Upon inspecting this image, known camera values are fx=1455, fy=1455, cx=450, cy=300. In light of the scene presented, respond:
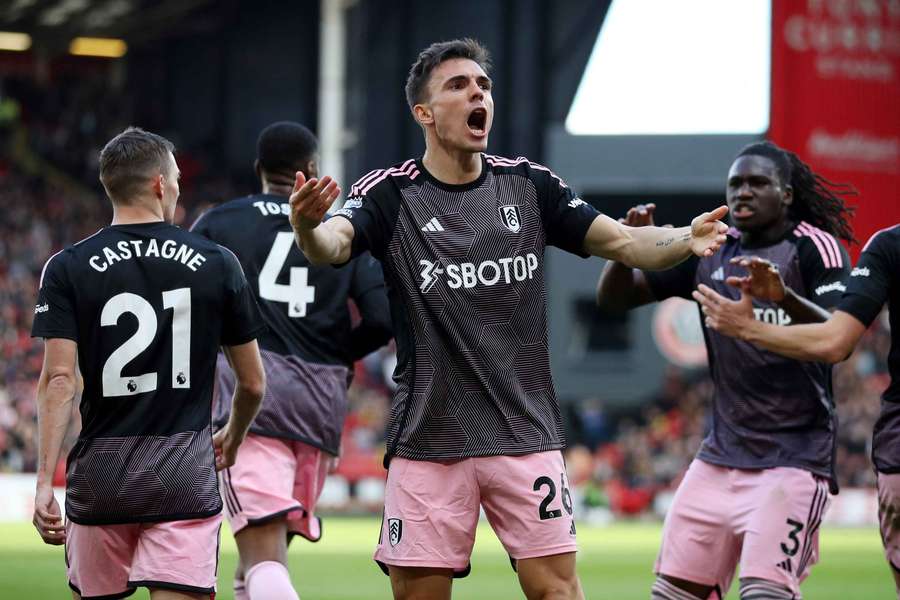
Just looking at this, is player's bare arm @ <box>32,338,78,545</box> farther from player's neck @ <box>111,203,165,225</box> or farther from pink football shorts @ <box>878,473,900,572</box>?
pink football shorts @ <box>878,473,900,572</box>

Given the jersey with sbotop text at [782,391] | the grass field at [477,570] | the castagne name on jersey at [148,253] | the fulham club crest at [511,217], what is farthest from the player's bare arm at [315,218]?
the grass field at [477,570]

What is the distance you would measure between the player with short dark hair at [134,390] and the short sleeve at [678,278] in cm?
217

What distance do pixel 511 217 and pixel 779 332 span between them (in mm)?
1090

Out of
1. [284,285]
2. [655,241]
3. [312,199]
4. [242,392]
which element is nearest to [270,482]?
[284,285]

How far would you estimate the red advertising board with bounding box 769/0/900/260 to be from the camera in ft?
36.3

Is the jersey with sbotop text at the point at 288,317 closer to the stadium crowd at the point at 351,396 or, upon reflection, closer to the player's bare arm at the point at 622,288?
the player's bare arm at the point at 622,288

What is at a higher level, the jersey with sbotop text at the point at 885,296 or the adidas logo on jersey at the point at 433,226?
the adidas logo on jersey at the point at 433,226

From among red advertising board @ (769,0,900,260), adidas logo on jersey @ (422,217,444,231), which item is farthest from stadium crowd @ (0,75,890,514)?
adidas logo on jersey @ (422,217,444,231)

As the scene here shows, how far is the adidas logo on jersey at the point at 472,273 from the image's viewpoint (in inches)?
209

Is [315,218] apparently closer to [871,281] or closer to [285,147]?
[871,281]

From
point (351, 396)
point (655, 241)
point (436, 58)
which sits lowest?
point (351, 396)

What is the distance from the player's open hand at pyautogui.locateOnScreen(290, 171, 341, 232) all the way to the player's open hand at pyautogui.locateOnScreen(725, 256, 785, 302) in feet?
5.05

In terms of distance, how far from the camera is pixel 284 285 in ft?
22.8

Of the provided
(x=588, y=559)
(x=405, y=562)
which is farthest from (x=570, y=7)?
(x=405, y=562)
